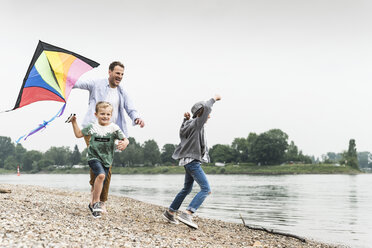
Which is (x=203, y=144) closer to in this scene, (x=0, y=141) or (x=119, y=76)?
(x=119, y=76)

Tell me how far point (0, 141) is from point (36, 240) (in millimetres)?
147358

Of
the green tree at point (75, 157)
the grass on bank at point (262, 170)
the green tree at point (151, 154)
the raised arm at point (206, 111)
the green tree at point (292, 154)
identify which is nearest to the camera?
the raised arm at point (206, 111)

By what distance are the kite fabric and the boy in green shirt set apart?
1107 mm

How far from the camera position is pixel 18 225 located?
14.1 ft

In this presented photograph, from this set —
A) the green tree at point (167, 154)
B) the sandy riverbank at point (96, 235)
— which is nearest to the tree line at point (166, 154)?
the green tree at point (167, 154)

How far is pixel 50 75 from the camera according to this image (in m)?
6.42

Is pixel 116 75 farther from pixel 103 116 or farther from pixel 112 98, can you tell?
pixel 103 116

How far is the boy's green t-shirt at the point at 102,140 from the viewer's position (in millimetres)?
5457

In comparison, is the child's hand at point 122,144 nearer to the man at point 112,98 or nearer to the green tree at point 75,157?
the man at point 112,98

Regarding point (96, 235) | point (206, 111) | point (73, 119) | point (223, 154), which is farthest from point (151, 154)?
point (96, 235)

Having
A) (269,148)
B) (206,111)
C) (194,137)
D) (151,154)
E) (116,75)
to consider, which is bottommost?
(151,154)

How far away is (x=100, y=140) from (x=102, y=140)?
0.03 meters

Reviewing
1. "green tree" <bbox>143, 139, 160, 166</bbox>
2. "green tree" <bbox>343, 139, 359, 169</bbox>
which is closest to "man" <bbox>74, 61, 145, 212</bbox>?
"green tree" <bbox>343, 139, 359, 169</bbox>

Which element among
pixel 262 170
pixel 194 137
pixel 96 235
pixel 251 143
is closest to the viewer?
pixel 96 235
